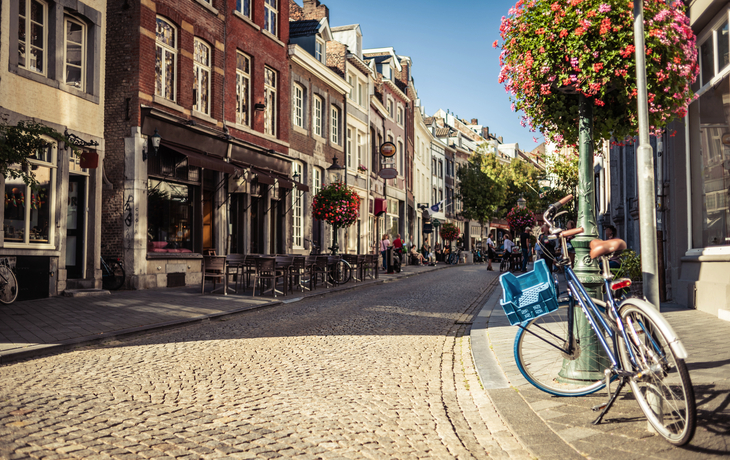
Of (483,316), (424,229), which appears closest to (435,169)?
(424,229)

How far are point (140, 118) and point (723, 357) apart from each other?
1380 centimetres

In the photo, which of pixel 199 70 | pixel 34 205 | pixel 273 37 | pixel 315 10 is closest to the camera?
pixel 34 205

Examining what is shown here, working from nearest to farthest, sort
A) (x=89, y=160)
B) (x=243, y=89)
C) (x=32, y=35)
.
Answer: (x=32, y=35) < (x=89, y=160) < (x=243, y=89)

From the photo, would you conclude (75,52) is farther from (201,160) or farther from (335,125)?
(335,125)

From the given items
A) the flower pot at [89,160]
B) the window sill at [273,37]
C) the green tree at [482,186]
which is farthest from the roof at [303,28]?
the green tree at [482,186]

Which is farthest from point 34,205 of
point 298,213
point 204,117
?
point 298,213

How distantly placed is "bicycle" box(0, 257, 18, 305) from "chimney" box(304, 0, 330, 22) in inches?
878

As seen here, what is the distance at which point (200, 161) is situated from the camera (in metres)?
16.7

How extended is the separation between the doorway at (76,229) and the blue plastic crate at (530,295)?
40.8 ft

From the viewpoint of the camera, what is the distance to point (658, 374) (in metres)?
3.77

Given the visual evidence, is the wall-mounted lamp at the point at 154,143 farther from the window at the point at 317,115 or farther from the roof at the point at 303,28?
the roof at the point at 303,28

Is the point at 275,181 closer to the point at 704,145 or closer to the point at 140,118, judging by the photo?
the point at 140,118

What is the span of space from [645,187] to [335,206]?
17170 mm

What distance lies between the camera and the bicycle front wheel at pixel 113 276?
15117mm
